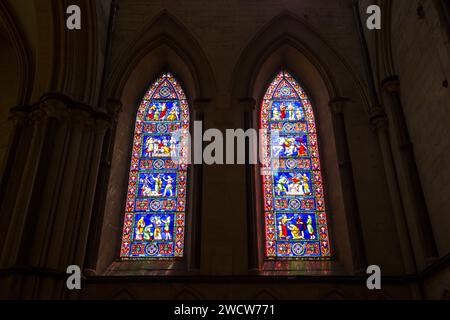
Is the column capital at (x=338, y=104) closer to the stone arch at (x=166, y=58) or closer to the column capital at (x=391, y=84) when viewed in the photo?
the column capital at (x=391, y=84)

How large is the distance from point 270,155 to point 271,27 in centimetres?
270

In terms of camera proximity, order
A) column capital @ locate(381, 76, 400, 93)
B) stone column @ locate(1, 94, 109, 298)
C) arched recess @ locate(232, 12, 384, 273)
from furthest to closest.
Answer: column capital @ locate(381, 76, 400, 93), arched recess @ locate(232, 12, 384, 273), stone column @ locate(1, 94, 109, 298)

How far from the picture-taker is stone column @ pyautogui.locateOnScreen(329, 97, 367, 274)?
662cm

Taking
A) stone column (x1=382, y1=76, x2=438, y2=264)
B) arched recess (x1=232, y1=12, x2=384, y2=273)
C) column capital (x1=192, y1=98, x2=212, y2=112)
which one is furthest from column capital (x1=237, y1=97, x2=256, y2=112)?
stone column (x1=382, y1=76, x2=438, y2=264)

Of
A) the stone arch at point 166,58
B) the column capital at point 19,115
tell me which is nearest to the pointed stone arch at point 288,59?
the stone arch at point 166,58

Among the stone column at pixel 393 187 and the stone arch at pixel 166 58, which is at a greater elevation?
the stone arch at pixel 166 58

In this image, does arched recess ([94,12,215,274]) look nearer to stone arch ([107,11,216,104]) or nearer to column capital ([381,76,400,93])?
stone arch ([107,11,216,104])

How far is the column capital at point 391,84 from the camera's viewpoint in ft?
24.1

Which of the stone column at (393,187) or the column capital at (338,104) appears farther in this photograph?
the column capital at (338,104)

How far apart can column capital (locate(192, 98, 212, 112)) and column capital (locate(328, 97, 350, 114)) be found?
7.34ft

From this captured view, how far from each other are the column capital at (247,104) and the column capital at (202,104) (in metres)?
0.55

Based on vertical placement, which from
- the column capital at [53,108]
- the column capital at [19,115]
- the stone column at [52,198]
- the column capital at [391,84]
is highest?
the column capital at [391,84]

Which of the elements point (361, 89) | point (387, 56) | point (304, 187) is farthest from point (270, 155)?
point (387, 56)
